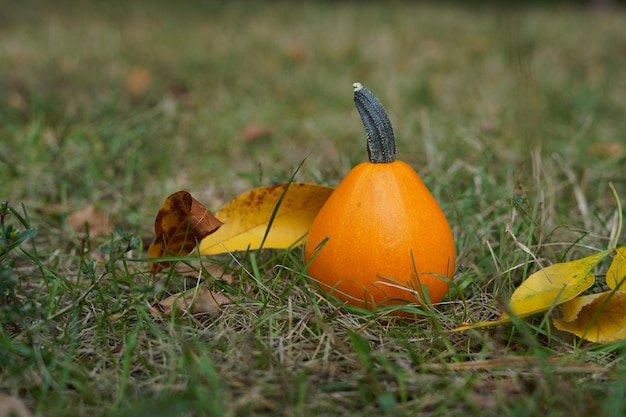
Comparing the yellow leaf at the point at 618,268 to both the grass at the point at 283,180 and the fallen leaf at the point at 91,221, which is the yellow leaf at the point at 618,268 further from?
the fallen leaf at the point at 91,221

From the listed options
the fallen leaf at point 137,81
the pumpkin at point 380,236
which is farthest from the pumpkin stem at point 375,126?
the fallen leaf at point 137,81

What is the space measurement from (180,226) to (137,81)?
7.91ft

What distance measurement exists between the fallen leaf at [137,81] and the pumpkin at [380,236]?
97.5 inches

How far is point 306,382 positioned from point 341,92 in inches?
119

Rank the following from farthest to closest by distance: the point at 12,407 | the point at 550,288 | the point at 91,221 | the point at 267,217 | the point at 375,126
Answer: the point at 91,221, the point at 267,217, the point at 375,126, the point at 550,288, the point at 12,407

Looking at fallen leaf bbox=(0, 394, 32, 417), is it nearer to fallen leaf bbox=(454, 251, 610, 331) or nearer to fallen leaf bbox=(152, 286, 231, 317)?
fallen leaf bbox=(152, 286, 231, 317)

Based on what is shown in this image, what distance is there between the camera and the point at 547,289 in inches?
55.1

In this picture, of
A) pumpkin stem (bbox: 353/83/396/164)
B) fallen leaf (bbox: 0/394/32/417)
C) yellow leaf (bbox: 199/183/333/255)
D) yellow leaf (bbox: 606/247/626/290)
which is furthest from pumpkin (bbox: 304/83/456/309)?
fallen leaf (bbox: 0/394/32/417)

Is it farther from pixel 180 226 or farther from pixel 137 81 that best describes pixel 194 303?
pixel 137 81

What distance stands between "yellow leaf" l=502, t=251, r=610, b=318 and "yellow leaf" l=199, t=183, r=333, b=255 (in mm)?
592

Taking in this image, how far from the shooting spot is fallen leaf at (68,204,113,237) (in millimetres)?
2111

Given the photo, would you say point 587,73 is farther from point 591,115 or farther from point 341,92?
point 341,92

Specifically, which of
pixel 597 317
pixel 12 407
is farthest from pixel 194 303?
pixel 597 317

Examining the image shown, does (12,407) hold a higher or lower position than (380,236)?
lower
